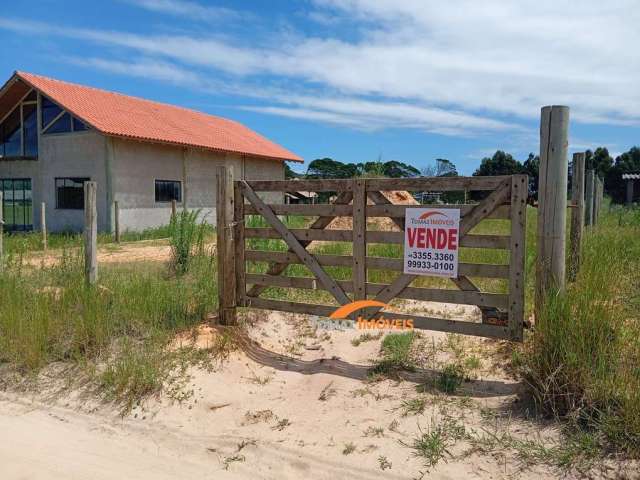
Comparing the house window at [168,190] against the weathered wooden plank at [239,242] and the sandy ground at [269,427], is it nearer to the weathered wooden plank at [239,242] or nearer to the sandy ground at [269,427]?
the weathered wooden plank at [239,242]

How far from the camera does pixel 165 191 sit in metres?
23.1

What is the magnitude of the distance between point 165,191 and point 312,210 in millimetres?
18541

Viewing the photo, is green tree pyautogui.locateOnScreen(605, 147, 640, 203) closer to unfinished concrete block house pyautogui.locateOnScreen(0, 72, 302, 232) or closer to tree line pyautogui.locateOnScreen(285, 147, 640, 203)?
tree line pyautogui.locateOnScreen(285, 147, 640, 203)

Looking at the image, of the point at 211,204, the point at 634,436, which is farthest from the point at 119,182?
the point at 634,436

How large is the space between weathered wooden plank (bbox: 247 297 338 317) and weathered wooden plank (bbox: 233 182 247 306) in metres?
0.16

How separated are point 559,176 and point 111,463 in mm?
4608

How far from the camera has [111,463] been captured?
4.09 meters

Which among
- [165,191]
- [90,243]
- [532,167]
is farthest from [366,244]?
[532,167]

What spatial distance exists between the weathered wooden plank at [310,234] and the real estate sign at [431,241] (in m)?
0.72

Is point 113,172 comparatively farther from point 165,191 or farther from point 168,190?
point 168,190

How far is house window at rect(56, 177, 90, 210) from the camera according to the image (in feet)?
70.5

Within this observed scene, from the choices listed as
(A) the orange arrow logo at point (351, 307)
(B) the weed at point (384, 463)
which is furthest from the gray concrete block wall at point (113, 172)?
(B) the weed at point (384, 463)

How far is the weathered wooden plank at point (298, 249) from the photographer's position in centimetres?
584

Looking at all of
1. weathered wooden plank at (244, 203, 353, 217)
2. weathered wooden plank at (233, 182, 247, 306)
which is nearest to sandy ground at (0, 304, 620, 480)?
weathered wooden plank at (233, 182, 247, 306)
